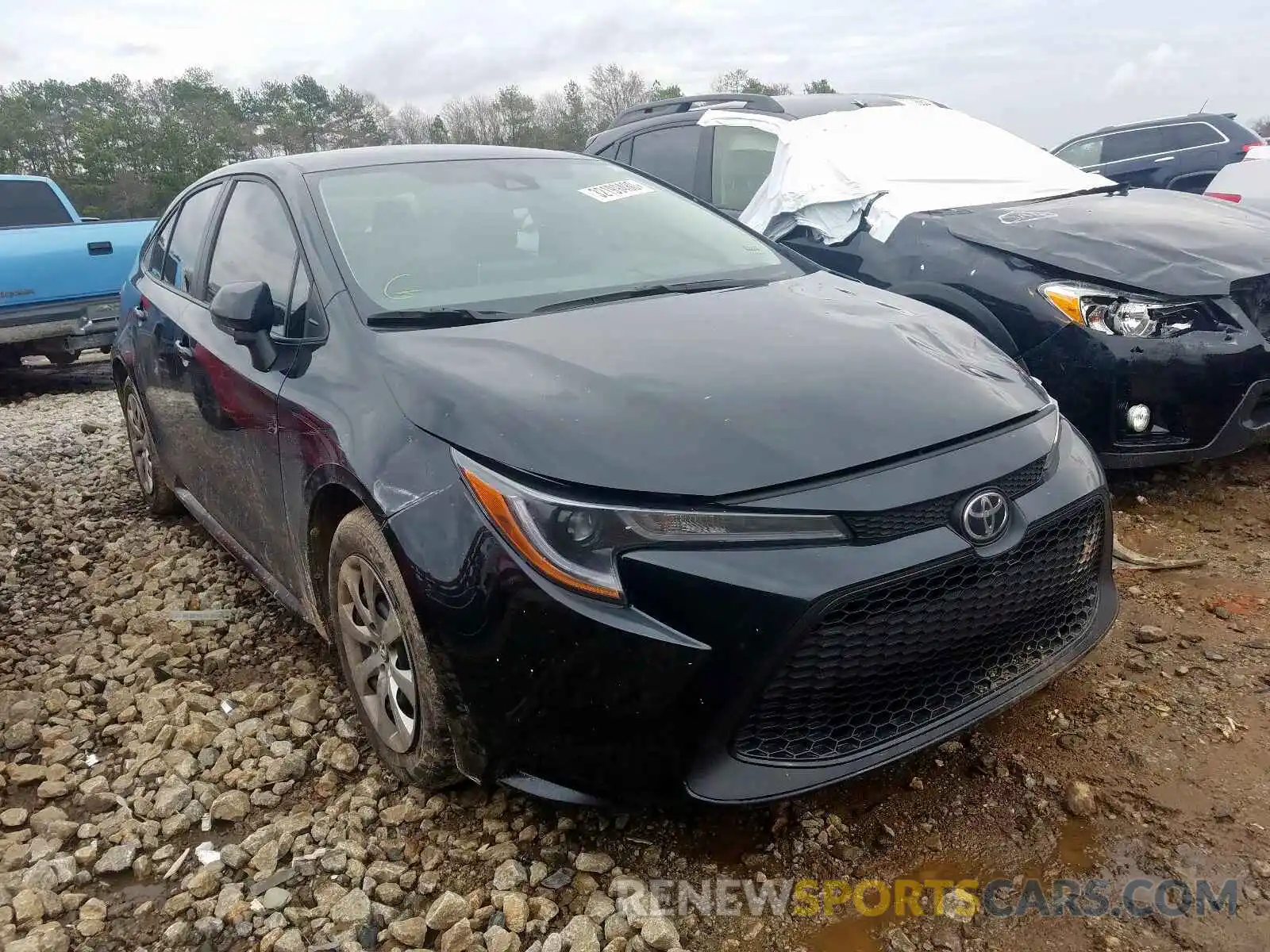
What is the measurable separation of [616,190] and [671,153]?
8.43 feet

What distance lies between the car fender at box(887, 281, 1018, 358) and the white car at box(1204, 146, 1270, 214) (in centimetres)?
466

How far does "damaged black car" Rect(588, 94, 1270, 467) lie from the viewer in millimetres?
3406

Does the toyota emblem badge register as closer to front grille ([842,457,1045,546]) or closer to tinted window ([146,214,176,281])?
front grille ([842,457,1045,546])

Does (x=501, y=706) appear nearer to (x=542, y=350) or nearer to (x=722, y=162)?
(x=542, y=350)

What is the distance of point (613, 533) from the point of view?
1812 millimetres

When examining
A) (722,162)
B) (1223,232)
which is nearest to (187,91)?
(722,162)

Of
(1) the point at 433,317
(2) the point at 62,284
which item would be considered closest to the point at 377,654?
(1) the point at 433,317

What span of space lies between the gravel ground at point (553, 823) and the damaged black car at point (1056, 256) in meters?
0.64

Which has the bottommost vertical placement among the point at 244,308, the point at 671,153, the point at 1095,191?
the point at 1095,191

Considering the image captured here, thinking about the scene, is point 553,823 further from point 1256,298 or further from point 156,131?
point 156,131

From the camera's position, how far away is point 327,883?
A: 2123 mm

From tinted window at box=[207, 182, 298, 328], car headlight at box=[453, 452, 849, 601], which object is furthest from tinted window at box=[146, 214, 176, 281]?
car headlight at box=[453, 452, 849, 601]

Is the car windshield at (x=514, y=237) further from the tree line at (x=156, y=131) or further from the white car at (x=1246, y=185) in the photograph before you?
the tree line at (x=156, y=131)

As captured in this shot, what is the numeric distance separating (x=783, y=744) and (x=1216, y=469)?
2983 millimetres
